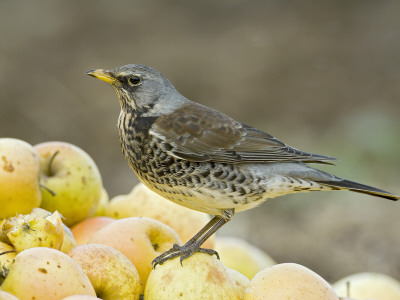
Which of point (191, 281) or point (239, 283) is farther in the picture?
point (239, 283)

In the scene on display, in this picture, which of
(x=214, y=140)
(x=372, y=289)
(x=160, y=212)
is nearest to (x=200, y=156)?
(x=214, y=140)

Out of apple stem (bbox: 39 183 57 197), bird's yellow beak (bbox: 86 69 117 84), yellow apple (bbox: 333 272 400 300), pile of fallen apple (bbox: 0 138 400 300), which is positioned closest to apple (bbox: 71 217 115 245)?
pile of fallen apple (bbox: 0 138 400 300)

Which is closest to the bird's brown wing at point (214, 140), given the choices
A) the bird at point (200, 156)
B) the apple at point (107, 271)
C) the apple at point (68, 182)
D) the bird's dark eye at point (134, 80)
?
the bird at point (200, 156)

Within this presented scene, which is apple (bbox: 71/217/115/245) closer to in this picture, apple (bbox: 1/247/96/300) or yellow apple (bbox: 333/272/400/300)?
apple (bbox: 1/247/96/300)

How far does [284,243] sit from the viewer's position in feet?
21.7

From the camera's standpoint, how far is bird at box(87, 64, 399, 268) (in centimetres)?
272

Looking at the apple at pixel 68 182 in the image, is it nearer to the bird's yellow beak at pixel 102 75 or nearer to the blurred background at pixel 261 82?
the bird's yellow beak at pixel 102 75

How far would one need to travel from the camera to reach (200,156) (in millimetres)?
2750

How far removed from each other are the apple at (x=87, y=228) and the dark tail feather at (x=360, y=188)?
111 centimetres

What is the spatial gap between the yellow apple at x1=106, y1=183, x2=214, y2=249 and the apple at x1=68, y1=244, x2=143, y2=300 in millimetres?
906

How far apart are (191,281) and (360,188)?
1.00 metres

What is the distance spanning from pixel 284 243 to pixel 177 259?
174 inches

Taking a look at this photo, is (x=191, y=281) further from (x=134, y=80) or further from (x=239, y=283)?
(x=134, y=80)

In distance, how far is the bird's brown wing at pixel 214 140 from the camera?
9.04 feet
